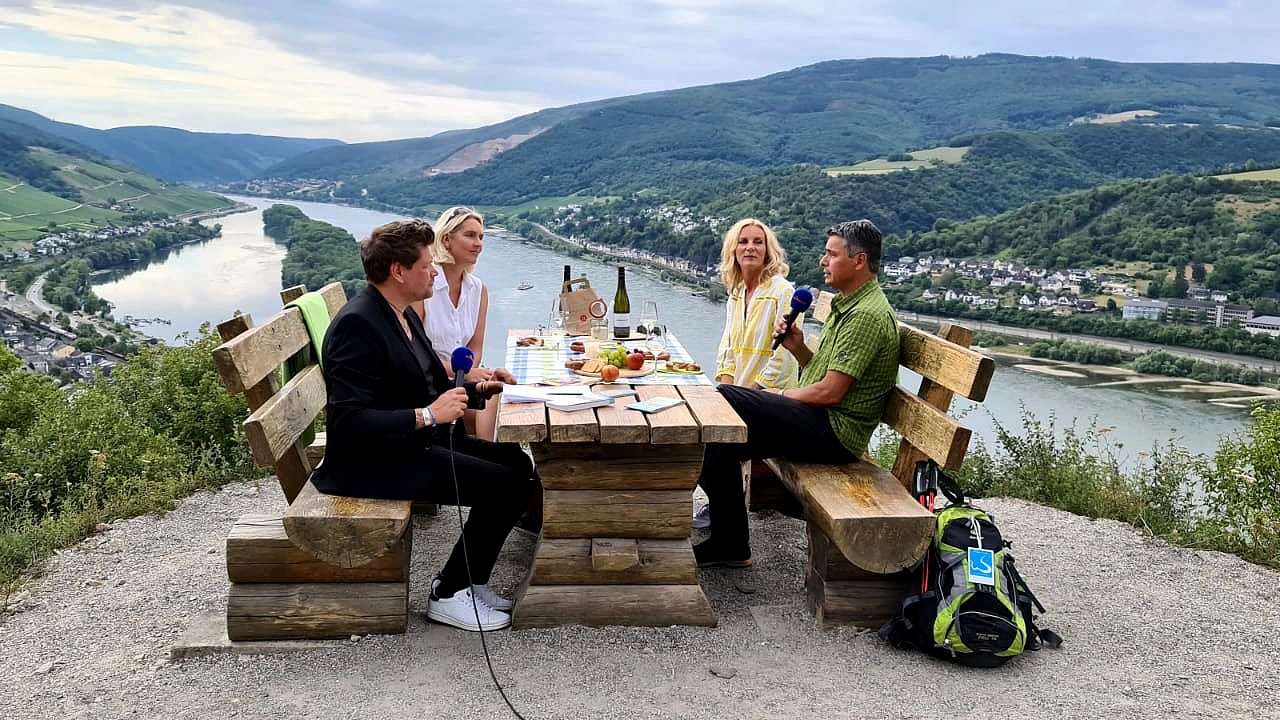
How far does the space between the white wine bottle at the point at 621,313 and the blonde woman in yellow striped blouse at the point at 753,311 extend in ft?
2.08

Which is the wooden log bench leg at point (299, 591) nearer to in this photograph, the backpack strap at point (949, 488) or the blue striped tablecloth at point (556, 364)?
the blue striped tablecloth at point (556, 364)

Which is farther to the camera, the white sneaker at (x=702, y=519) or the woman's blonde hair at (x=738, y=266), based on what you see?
the woman's blonde hair at (x=738, y=266)

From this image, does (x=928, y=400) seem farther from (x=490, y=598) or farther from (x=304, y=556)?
(x=304, y=556)

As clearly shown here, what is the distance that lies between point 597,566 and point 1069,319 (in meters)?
30.2

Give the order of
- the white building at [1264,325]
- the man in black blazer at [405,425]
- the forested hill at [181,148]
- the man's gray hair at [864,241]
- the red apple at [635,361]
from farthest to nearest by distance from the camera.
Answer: the forested hill at [181,148] < the white building at [1264,325] < the red apple at [635,361] < the man's gray hair at [864,241] < the man in black blazer at [405,425]

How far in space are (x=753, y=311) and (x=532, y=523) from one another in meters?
1.54

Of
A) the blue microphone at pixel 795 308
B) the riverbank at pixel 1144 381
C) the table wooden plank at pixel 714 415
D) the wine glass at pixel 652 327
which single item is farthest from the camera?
the riverbank at pixel 1144 381

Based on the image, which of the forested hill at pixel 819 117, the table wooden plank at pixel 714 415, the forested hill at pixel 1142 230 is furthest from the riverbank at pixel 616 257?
the forested hill at pixel 819 117

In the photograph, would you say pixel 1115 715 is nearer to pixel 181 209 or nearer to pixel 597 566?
pixel 597 566

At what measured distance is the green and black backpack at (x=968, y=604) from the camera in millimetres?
3006

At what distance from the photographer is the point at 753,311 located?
471 cm

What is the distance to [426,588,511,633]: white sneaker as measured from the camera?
3.25m

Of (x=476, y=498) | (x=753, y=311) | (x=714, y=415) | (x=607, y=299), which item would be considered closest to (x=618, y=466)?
(x=714, y=415)

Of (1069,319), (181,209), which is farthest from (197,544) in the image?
(181,209)
